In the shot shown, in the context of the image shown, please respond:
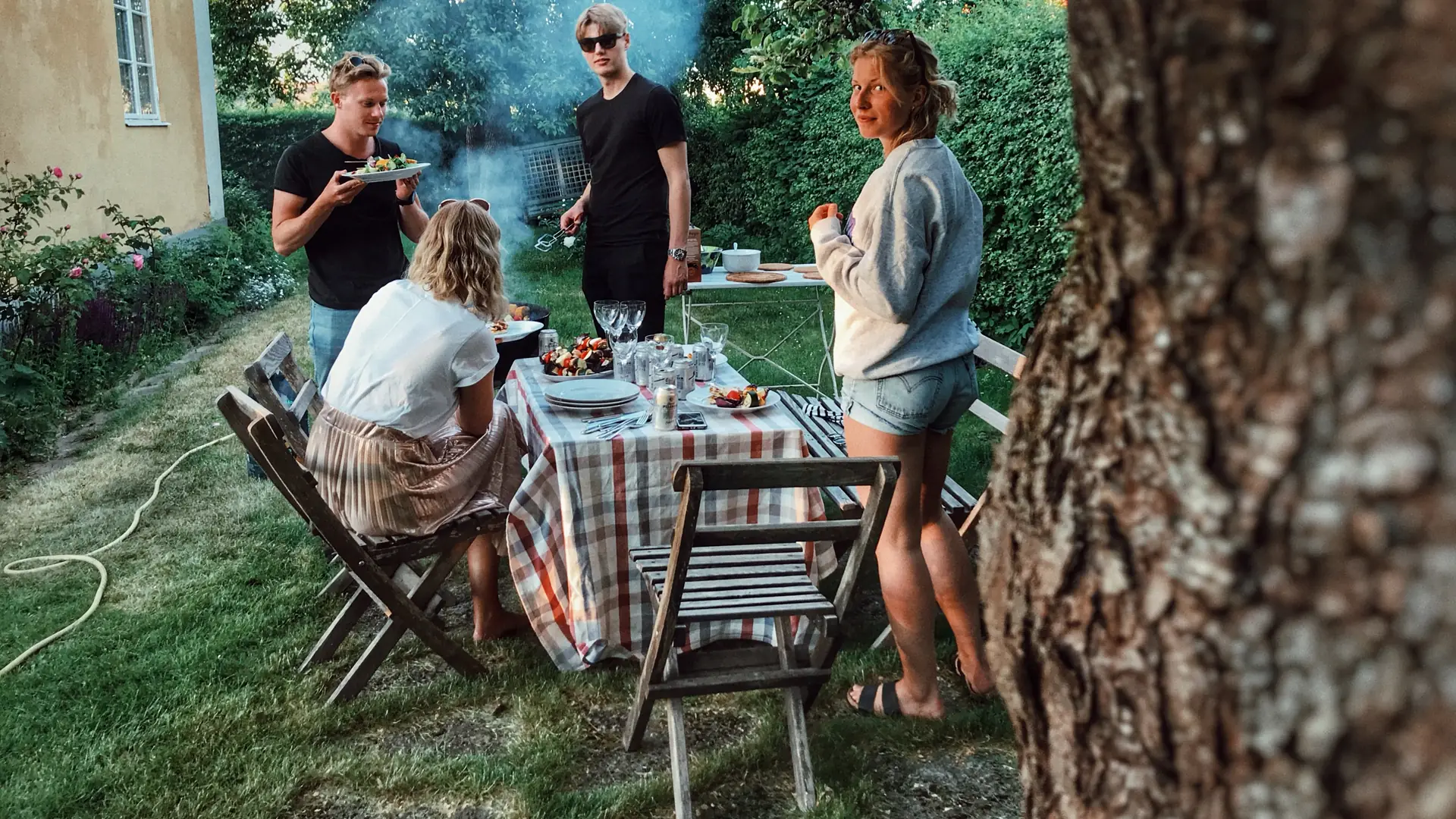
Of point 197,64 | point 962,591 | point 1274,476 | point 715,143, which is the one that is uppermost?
point 197,64

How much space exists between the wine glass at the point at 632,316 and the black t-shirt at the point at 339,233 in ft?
4.41

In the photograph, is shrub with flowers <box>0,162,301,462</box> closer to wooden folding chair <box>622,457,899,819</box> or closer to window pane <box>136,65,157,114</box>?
window pane <box>136,65,157,114</box>

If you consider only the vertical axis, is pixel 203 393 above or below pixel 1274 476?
below

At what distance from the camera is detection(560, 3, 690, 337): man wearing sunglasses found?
4.85 meters

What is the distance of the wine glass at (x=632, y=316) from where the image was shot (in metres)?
4.16

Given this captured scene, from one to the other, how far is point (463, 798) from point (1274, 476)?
8.71 ft

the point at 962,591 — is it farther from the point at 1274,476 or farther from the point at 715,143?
the point at 715,143

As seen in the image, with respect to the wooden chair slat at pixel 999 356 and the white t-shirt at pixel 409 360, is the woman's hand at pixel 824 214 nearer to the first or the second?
the wooden chair slat at pixel 999 356

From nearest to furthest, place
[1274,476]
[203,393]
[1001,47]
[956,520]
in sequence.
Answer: [1274,476]
[956,520]
[203,393]
[1001,47]

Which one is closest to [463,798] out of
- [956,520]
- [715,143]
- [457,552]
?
[457,552]

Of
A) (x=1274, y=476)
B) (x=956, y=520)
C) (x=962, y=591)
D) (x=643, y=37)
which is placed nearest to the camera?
(x=1274, y=476)

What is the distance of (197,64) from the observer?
13.5 metres

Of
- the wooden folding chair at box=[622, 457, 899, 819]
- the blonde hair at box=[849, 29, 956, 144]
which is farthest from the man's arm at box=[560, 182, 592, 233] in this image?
the blonde hair at box=[849, 29, 956, 144]

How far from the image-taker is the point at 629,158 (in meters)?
4.98
